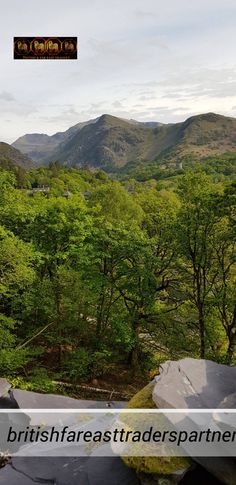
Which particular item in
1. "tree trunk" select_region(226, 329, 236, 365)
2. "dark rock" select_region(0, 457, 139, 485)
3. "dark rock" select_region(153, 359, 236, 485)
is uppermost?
"dark rock" select_region(153, 359, 236, 485)

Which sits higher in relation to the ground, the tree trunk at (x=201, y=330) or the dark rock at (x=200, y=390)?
the dark rock at (x=200, y=390)

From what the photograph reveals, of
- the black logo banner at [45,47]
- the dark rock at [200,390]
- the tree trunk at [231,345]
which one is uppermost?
the black logo banner at [45,47]

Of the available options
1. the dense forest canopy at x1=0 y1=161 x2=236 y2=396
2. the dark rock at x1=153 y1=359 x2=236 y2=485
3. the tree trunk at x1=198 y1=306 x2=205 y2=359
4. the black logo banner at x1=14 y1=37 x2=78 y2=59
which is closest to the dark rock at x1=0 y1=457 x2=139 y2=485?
the dark rock at x1=153 y1=359 x2=236 y2=485

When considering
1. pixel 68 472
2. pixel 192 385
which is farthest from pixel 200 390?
pixel 68 472

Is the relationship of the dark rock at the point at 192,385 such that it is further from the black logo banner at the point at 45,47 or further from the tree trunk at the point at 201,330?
the black logo banner at the point at 45,47

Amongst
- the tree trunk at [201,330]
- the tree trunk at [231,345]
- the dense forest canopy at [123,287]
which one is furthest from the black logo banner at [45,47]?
the tree trunk at [231,345]

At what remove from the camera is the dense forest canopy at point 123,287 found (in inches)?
889

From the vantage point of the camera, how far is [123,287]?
24500 millimetres

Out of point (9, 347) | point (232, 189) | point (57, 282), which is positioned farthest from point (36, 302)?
point (232, 189)

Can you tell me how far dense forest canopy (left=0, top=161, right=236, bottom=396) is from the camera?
22578 millimetres

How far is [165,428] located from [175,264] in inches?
657

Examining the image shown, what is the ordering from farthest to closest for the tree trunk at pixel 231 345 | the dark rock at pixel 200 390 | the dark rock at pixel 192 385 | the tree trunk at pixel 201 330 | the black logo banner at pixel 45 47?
the tree trunk at pixel 201 330 < the tree trunk at pixel 231 345 < the black logo banner at pixel 45 47 < the dark rock at pixel 192 385 < the dark rock at pixel 200 390

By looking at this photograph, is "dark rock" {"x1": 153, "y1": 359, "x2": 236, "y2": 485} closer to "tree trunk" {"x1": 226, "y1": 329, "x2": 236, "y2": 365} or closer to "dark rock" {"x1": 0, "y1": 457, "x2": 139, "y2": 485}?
"dark rock" {"x1": 0, "y1": 457, "x2": 139, "y2": 485}

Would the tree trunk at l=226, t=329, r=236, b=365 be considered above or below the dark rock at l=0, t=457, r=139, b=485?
below
